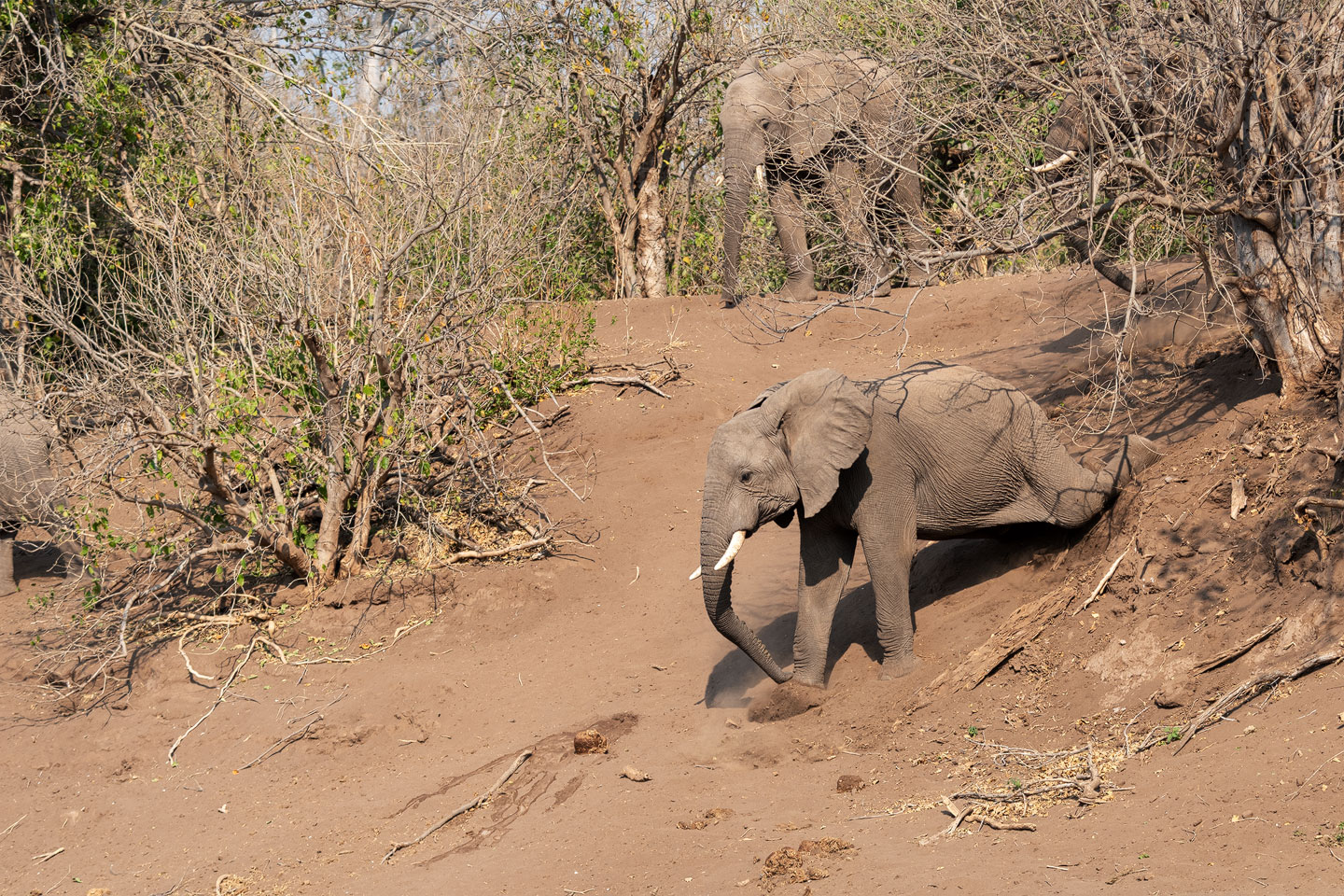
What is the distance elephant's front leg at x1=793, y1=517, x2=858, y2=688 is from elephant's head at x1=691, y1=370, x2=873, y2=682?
0.40 meters

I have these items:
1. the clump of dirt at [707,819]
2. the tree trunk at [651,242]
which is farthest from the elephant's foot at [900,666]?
the tree trunk at [651,242]

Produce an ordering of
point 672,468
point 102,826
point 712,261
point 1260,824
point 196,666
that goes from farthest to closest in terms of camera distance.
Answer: point 712,261, point 672,468, point 196,666, point 102,826, point 1260,824

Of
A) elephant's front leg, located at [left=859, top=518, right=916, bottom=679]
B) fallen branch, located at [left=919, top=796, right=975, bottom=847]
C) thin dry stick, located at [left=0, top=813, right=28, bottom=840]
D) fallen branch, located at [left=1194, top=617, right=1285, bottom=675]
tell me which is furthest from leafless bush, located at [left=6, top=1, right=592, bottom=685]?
fallen branch, located at [left=1194, top=617, right=1285, bottom=675]

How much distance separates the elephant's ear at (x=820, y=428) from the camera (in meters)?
6.71

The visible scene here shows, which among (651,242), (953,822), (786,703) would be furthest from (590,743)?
(651,242)

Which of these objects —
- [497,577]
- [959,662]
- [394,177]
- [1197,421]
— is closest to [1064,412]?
[1197,421]

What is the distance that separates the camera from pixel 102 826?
24.4 ft

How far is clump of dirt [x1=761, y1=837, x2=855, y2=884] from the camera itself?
4922 millimetres

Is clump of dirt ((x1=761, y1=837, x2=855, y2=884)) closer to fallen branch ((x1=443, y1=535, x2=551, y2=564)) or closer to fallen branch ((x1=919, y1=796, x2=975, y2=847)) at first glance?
fallen branch ((x1=919, y1=796, x2=975, y2=847))

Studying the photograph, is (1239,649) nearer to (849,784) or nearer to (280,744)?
(849,784)

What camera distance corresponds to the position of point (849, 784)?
6020 mm

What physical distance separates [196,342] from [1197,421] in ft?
25.5

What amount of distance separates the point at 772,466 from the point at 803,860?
239 cm

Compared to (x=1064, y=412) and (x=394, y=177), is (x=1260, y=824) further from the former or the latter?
(x=394, y=177)
